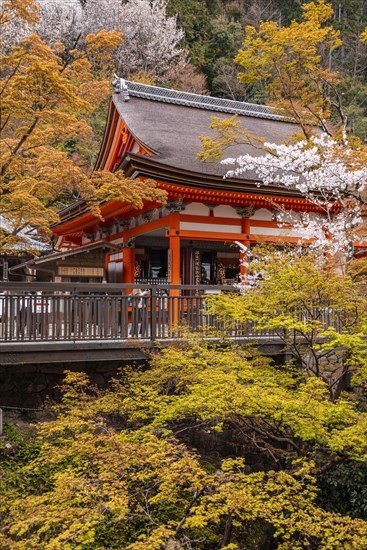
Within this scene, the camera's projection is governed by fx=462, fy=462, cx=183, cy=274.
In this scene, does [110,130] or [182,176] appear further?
[110,130]

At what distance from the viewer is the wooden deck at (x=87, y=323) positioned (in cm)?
789

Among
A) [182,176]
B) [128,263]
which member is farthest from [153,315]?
[128,263]

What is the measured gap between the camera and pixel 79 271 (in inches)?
592

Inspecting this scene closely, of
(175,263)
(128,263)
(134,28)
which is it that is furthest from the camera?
(134,28)

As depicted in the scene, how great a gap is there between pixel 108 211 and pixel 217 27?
33449 mm

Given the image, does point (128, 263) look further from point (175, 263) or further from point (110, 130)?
point (110, 130)

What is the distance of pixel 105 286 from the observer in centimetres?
865

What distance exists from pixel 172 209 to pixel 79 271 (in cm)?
447

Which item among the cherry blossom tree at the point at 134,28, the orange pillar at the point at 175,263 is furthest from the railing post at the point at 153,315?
the cherry blossom tree at the point at 134,28

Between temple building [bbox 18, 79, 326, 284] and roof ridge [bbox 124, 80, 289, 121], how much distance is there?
4 cm

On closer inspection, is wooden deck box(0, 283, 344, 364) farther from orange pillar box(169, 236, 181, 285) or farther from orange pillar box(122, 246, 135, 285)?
orange pillar box(122, 246, 135, 285)

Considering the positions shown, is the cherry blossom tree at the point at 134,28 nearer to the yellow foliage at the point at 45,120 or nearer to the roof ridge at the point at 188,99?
the roof ridge at the point at 188,99

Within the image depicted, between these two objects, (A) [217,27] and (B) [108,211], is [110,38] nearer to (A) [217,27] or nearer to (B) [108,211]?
(B) [108,211]

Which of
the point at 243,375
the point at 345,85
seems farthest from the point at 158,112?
the point at 345,85
